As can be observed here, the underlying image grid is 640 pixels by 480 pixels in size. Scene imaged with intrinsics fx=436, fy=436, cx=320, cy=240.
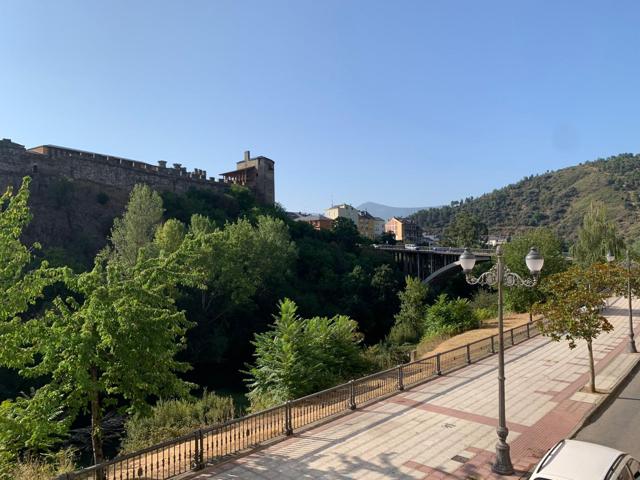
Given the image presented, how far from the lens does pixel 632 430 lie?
38.7 ft

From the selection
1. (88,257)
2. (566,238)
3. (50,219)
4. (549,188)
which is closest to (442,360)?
(88,257)

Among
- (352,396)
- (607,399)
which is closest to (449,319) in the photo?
(607,399)

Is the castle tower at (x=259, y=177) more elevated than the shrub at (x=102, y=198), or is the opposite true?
the castle tower at (x=259, y=177)

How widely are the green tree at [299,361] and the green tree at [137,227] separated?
78.3 feet

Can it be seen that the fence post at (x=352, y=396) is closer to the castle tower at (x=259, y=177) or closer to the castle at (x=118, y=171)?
the castle at (x=118, y=171)

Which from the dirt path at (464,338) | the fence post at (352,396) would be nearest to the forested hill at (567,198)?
the dirt path at (464,338)

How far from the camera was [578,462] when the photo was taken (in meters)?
7.11

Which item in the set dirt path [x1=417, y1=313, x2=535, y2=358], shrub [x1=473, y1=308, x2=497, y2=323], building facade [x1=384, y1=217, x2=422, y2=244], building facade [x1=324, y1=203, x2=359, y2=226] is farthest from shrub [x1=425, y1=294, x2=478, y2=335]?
building facade [x1=384, y1=217, x2=422, y2=244]

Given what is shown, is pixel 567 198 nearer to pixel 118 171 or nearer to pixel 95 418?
pixel 118 171

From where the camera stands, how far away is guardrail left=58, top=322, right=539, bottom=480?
9.12 m

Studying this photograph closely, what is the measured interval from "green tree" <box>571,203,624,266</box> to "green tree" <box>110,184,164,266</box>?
38.5 metres

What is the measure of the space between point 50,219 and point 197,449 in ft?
146

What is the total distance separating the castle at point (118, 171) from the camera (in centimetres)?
4603

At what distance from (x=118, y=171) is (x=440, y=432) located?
55.8 meters
